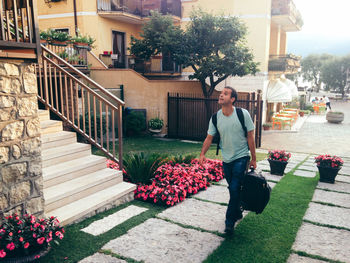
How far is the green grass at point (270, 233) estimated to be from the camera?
135 inches

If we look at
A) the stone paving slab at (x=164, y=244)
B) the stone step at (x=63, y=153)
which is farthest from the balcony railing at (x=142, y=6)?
the stone paving slab at (x=164, y=244)

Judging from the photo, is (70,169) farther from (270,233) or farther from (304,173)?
(304,173)

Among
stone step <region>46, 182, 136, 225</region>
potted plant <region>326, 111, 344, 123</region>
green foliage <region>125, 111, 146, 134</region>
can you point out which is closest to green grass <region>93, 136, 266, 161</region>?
green foliage <region>125, 111, 146, 134</region>

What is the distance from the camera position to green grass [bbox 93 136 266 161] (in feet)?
31.9

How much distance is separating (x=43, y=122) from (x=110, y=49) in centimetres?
1468

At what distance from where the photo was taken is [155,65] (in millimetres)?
19031

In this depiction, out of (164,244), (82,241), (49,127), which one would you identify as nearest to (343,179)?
(164,244)

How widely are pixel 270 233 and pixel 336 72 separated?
53.4 meters

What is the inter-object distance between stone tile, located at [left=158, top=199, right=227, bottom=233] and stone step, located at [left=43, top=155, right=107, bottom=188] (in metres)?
1.44

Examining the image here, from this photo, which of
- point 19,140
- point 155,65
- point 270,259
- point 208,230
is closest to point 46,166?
point 19,140

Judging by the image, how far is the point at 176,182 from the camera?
5.52 m

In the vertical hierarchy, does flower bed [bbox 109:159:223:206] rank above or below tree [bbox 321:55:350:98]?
below

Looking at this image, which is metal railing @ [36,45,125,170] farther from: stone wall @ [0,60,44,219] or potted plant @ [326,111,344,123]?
potted plant @ [326,111,344,123]

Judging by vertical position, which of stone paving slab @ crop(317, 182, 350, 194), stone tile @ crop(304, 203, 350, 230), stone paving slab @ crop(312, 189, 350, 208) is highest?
stone tile @ crop(304, 203, 350, 230)
